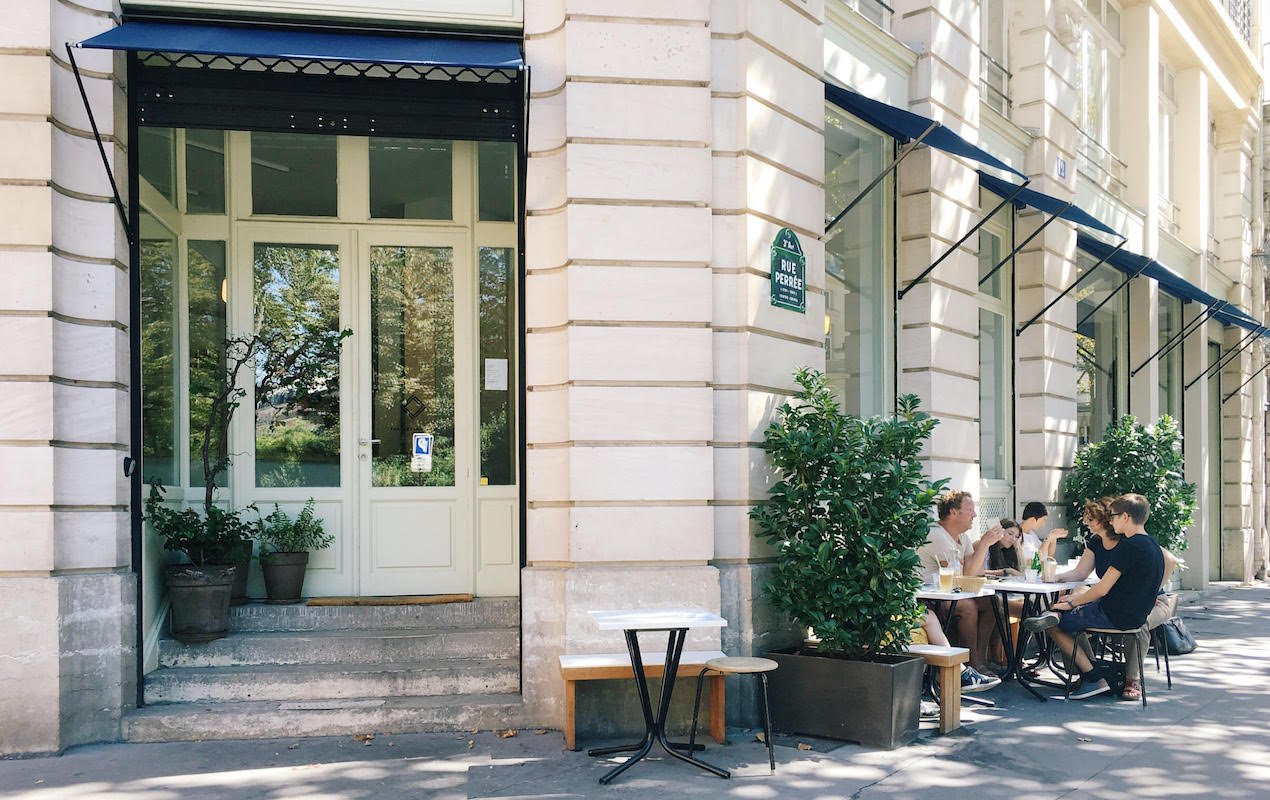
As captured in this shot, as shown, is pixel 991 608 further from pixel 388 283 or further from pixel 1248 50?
pixel 1248 50

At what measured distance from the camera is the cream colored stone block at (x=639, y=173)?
7.14m

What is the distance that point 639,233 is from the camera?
7211 millimetres

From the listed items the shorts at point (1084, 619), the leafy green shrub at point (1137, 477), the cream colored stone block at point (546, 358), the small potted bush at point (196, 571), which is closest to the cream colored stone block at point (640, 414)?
the cream colored stone block at point (546, 358)

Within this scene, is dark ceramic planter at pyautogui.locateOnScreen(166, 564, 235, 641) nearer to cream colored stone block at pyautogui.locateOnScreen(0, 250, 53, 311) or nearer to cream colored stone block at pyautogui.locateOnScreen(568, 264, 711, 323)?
cream colored stone block at pyautogui.locateOnScreen(0, 250, 53, 311)

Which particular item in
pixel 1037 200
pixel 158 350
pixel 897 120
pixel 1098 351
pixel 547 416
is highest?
pixel 897 120

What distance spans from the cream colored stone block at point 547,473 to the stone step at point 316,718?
1.29 m

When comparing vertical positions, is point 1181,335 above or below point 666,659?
above

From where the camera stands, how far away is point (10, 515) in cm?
649

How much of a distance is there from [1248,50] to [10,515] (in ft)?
65.1

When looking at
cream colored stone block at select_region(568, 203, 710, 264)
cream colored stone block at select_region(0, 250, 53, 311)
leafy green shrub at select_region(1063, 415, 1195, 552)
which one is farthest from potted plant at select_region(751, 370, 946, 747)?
leafy green shrub at select_region(1063, 415, 1195, 552)

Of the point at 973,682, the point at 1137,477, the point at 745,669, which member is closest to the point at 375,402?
the point at 745,669

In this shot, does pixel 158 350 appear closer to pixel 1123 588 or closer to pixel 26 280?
pixel 26 280

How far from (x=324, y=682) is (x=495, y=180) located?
3853 mm

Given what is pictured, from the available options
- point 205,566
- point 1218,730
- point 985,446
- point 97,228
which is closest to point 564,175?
point 97,228
